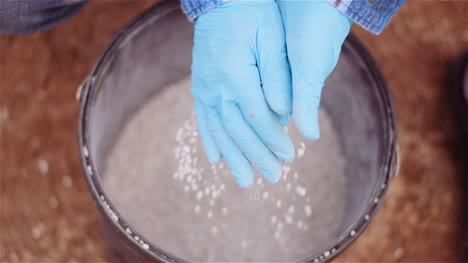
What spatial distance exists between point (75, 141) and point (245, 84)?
66 centimetres

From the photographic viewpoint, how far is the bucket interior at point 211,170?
0.95 metres

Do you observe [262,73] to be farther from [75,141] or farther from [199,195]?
[75,141]

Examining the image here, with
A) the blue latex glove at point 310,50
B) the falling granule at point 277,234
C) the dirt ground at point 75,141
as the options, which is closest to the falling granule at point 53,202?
the dirt ground at point 75,141

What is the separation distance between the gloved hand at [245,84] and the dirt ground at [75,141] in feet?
1.79

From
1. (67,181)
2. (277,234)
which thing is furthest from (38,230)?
(277,234)

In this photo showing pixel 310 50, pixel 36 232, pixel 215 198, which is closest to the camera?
pixel 310 50

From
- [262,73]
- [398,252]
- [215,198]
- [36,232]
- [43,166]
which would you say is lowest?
[398,252]

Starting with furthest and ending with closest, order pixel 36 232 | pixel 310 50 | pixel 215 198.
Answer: pixel 36 232
pixel 215 198
pixel 310 50

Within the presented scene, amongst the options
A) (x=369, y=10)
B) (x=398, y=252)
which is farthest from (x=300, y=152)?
(x=398, y=252)

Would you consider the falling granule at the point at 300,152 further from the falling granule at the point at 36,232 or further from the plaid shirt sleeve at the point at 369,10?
the falling granule at the point at 36,232

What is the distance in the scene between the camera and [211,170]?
97 cm

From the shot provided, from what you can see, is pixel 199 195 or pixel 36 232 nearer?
pixel 199 195

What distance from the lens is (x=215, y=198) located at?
97 cm

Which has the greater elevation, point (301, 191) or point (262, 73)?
point (262, 73)
